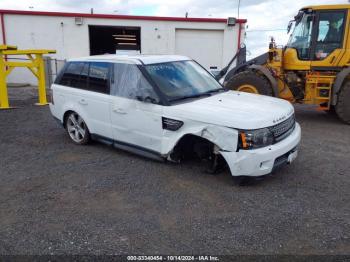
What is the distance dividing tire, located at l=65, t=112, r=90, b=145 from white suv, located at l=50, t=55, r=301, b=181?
0.02m

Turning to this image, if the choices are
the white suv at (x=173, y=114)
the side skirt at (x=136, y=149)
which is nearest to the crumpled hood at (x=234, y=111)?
the white suv at (x=173, y=114)

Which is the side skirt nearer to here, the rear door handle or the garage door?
the rear door handle

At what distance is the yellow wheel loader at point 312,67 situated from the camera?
26.8 feet

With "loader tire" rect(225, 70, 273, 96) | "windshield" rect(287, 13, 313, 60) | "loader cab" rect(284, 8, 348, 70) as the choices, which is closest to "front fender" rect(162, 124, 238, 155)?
"loader tire" rect(225, 70, 273, 96)

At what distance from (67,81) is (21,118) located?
3.45 metres

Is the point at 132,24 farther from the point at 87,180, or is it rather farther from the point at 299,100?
the point at 87,180

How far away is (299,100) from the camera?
8.79m

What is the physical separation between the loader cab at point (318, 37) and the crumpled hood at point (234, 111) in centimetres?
407

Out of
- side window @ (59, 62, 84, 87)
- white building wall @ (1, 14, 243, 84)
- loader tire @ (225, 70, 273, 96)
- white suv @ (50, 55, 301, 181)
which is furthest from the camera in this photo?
white building wall @ (1, 14, 243, 84)

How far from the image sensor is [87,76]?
607 centimetres

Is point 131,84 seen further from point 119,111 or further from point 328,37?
point 328,37

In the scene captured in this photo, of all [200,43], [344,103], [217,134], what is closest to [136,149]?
[217,134]

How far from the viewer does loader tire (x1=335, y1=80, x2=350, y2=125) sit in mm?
8102

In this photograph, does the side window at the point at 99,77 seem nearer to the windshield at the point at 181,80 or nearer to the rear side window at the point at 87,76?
the rear side window at the point at 87,76
